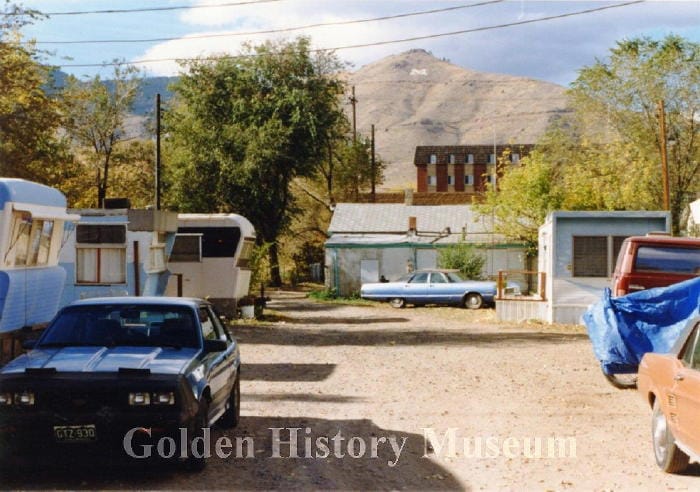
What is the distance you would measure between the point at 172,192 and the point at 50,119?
59.4 ft

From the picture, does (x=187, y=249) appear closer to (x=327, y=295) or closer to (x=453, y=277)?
(x=453, y=277)

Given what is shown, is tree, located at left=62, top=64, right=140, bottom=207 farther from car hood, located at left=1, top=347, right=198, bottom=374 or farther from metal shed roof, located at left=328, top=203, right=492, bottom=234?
car hood, located at left=1, top=347, right=198, bottom=374

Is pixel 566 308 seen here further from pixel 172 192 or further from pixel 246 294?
pixel 172 192

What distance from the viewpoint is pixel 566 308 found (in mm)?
26375

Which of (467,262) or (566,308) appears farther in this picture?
(467,262)

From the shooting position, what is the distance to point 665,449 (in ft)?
27.8

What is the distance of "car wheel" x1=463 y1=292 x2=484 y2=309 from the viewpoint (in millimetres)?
35875

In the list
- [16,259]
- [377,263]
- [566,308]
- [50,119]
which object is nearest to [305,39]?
[377,263]

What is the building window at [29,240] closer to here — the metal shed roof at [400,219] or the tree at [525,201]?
the tree at [525,201]

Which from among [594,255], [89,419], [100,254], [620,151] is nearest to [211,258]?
[100,254]

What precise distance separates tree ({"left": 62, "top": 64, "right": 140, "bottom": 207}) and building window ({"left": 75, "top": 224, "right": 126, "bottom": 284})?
26.9 metres

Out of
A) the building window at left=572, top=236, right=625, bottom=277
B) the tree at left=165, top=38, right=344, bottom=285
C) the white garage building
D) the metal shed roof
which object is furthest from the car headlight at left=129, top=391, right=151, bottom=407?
the tree at left=165, top=38, right=344, bottom=285

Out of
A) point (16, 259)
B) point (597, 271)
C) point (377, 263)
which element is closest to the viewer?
point (16, 259)

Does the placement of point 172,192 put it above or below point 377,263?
above
